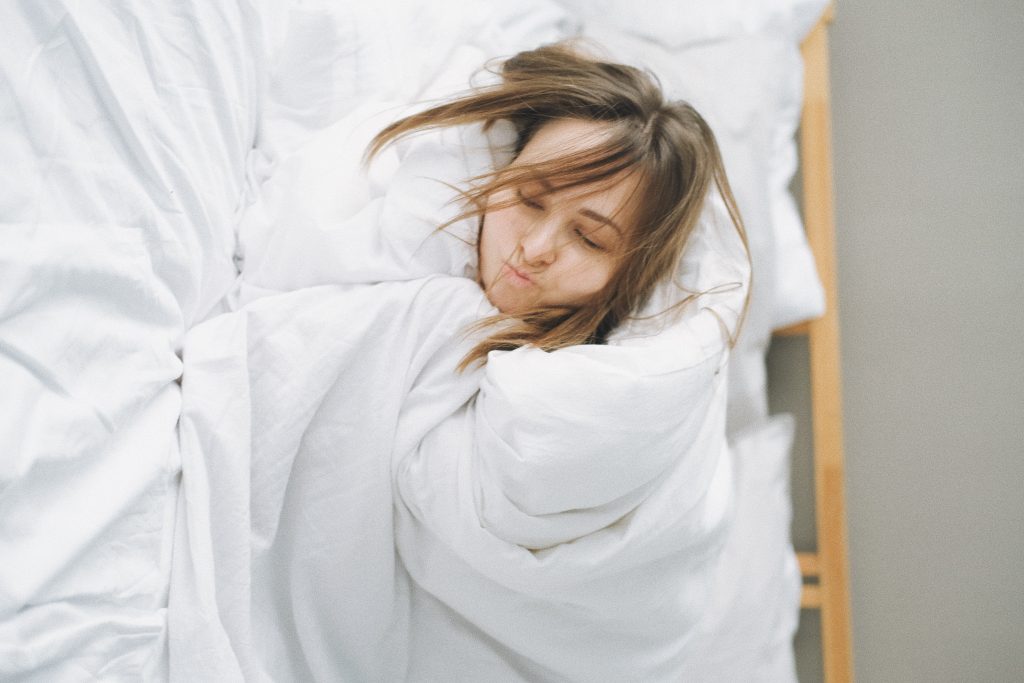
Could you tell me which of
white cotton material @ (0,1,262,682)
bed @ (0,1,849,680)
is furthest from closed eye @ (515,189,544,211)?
white cotton material @ (0,1,262,682)

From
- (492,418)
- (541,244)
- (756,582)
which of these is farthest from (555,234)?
(756,582)

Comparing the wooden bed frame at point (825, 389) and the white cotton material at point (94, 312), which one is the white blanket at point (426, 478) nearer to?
the white cotton material at point (94, 312)

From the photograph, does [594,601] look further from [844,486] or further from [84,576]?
Answer: [844,486]

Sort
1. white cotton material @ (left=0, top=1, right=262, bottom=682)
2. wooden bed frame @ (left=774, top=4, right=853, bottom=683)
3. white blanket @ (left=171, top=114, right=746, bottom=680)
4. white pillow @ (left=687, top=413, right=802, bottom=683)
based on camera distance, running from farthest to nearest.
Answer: wooden bed frame @ (left=774, top=4, right=853, bottom=683)
white pillow @ (left=687, top=413, right=802, bottom=683)
white blanket @ (left=171, top=114, right=746, bottom=680)
white cotton material @ (left=0, top=1, right=262, bottom=682)

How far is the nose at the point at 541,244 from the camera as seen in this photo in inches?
29.2

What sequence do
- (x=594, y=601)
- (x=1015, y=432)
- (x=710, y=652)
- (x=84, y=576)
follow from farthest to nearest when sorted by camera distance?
(x=1015, y=432) → (x=710, y=652) → (x=594, y=601) → (x=84, y=576)

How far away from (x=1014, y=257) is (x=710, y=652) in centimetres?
74

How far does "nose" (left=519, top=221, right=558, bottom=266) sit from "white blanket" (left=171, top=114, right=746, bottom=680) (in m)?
0.08

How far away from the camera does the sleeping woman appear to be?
2.27ft

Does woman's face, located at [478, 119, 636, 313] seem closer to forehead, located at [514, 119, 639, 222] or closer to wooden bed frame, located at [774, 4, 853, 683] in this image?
forehead, located at [514, 119, 639, 222]

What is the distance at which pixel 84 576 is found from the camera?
0.59 m

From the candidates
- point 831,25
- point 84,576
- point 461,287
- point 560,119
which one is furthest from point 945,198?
point 84,576

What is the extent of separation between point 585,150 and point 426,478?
1.09 ft

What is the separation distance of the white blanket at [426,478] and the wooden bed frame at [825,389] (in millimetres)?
373
